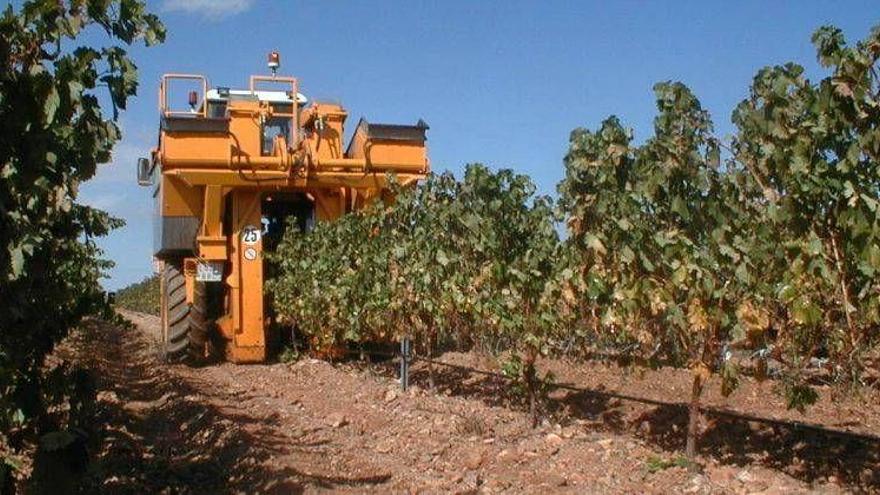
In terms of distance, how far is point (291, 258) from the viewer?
1375 centimetres

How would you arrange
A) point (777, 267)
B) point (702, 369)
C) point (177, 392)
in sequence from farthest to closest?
point (177, 392), point (702, 369), point (777, 267)

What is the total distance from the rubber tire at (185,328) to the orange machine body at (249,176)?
0.13 m

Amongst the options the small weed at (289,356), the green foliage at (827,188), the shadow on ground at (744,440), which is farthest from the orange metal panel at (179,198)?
the green foliage at (827,188)

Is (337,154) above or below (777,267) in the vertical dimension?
above

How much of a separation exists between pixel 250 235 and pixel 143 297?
118ft

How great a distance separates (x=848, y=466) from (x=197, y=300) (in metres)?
8.53

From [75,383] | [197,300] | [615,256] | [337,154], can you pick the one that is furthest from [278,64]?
[75,383]

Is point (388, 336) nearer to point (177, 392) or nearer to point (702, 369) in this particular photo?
point (177, 392)

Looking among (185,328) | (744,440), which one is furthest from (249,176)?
(744,440)

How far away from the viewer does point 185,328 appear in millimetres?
13789

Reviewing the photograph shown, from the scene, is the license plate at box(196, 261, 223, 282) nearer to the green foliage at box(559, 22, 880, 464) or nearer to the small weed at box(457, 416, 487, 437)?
the small weed at box(457, 416, 487, 437)

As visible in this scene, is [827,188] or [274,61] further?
[274,61]

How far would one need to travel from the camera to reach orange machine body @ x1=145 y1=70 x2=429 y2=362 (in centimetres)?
1314

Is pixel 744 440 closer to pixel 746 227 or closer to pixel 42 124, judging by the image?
pixel 746 227
